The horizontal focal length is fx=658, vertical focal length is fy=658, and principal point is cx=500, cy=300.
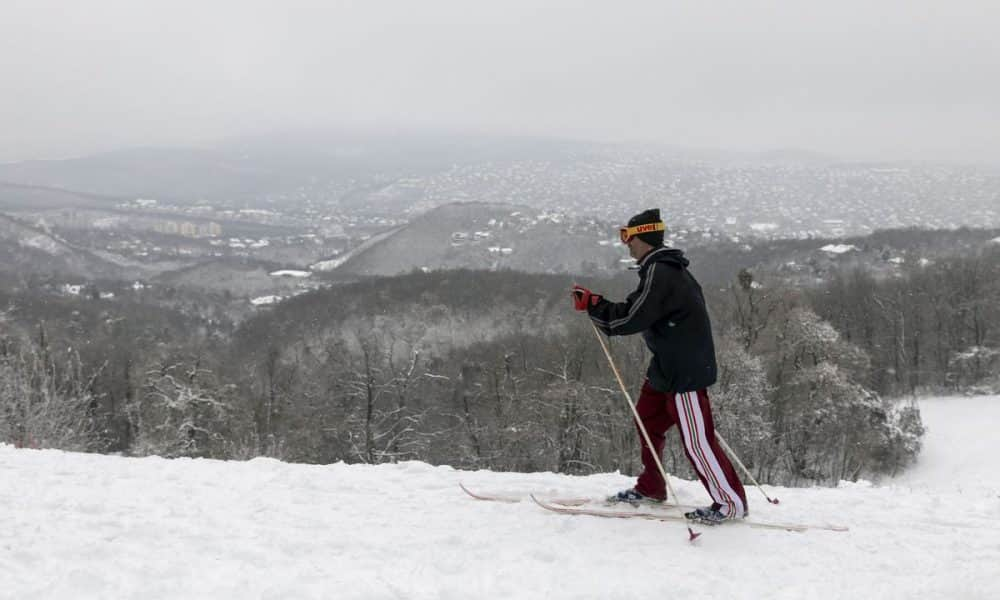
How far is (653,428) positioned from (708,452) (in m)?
0.61

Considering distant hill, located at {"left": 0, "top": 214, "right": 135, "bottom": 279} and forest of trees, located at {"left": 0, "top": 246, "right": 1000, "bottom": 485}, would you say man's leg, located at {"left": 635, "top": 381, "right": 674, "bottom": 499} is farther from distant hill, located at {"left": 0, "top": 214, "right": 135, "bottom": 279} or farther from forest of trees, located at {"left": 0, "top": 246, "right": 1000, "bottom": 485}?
distant hill, located at {"left": 0, "top": 214, "right": 135, "bottom": 279}

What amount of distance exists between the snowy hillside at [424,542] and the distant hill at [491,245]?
396 feet

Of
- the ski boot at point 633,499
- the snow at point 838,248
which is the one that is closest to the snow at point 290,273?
the snow at point 838,248

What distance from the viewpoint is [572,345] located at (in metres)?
38.3

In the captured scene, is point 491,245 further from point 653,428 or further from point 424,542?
point 424,542

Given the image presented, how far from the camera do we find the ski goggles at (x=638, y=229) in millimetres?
5754

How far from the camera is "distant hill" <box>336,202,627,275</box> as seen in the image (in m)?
141

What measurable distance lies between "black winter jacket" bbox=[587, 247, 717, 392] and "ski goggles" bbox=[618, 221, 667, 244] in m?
0.19

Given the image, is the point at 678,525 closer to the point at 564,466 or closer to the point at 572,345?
the point at 564,466

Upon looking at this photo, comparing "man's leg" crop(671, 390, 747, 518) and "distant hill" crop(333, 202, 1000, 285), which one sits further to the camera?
"distant hill" crop(333, 202, 1000, 285)

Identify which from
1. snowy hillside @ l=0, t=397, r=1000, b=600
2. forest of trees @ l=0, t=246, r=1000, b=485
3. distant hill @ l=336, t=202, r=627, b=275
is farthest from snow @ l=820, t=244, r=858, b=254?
snowy hillside @ l=0, t=397, r=1000, b=600

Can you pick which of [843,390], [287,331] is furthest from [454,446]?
[287,331]

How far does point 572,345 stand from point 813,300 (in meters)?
30.9

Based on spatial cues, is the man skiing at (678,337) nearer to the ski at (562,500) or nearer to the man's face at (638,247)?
the man's face at (638,247)
